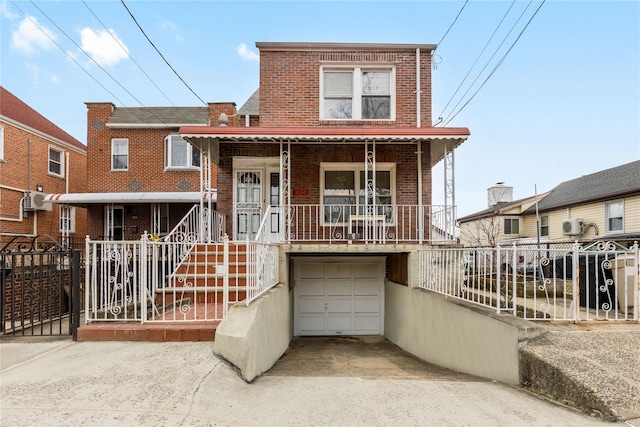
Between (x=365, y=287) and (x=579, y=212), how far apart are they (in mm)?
13793

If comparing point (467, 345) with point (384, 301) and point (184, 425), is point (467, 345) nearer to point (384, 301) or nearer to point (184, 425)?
point (184, 425)

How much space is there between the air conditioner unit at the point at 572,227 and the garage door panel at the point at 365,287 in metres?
12.7

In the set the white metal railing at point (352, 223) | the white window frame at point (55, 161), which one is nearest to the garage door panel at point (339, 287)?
the white metal railing at point (352, 223)

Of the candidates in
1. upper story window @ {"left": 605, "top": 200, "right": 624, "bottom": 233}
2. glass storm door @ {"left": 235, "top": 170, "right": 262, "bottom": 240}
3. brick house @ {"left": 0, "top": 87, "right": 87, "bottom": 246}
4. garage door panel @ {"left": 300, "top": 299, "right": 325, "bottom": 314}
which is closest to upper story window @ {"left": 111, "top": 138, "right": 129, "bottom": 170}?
brick house @ {"left": 0, "top": 87, "right": 87, "bottom": 246}

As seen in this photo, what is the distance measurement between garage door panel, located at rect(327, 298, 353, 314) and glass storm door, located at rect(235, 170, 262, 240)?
2.85 meters

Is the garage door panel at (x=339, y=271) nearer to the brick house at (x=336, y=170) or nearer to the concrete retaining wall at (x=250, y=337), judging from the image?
the brick house at (x=336, y=170)

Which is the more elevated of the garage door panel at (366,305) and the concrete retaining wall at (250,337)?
the concrete retaining wall at (250,337)

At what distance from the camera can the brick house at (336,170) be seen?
394 inches

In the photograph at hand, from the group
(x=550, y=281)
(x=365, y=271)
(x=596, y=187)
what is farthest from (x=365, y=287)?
(x=596, y=187)

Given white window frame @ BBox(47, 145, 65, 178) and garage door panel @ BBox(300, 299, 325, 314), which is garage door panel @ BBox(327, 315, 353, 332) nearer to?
garage door panel @ BBox(300, 299, 325, 314)

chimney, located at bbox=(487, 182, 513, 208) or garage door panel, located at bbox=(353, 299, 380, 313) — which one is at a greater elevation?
chimney, located at bbox=(487, 182, 513, 208)

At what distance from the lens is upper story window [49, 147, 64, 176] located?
17331 millimetres

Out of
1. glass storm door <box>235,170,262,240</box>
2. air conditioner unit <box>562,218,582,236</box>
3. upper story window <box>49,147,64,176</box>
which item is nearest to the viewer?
glass storm door <box>235,170,262,240</box>

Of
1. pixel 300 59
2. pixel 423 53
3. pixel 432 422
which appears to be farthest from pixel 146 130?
pixel 432 422
